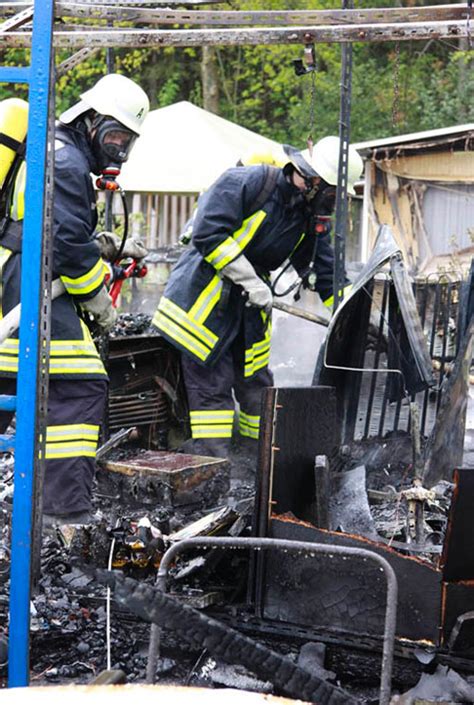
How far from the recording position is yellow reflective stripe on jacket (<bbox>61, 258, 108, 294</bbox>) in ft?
15.3

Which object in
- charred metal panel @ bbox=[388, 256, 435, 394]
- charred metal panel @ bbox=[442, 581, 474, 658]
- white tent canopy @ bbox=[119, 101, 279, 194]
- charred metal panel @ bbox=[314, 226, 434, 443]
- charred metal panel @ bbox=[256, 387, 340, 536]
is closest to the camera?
charred metal panel @ bbox=[442, 581, 474, 658]

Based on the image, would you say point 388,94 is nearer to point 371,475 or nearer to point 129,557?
point 371,475

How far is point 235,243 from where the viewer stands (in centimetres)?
602

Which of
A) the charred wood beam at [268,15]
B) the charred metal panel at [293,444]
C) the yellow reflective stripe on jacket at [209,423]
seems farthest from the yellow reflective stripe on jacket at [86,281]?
the yellow reflective stripe on jacket at [209,423]

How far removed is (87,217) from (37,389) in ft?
5.51

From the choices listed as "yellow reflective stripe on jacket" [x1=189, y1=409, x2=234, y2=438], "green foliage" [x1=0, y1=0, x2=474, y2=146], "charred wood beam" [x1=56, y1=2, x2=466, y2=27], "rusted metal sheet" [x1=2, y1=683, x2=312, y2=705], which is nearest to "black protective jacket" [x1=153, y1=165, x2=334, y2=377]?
"yellow reflective stripe on jacket" [x1=189, y1=409, x2=234, y2=438]

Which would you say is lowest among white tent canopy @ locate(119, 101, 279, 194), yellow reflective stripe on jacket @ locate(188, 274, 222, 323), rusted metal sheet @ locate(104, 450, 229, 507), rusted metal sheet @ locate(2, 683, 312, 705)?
rusted metal sheet @ locate(104, 450, 229, 507)

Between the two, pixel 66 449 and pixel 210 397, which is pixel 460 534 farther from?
pixel 210 397

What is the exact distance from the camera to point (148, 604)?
6.98ft

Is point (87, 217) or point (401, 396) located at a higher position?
point (87, 217)

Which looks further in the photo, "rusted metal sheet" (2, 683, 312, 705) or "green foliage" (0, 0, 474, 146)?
"green foliage" (0, 0, 474, 146)

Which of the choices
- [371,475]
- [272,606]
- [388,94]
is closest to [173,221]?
[388,94]

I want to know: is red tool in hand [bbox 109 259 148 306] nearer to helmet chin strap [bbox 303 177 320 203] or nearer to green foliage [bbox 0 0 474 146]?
helmet chin strap [bbox 303 177 320 203]

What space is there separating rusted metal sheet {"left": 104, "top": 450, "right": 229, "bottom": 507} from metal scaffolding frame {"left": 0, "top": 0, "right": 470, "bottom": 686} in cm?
201
